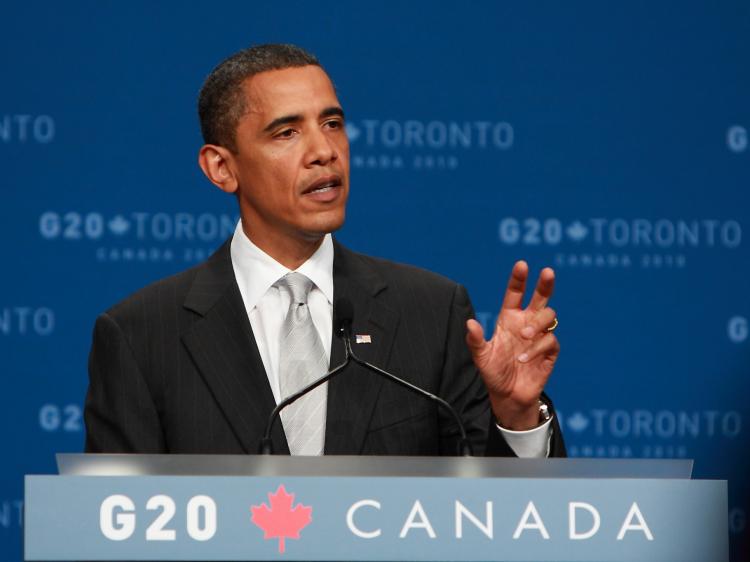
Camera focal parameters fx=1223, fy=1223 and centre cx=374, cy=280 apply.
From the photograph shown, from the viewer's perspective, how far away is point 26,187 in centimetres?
→ 337

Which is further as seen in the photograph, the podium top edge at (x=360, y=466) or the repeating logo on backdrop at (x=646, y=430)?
the repeating logo on backdrop at (x=646, y=430)

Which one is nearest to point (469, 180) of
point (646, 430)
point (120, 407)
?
point (646, 430)

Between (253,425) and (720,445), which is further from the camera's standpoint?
(720,445)

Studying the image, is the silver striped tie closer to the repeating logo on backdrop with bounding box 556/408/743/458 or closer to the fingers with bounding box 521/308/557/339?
the fingers with bounding box 521/308/557/339

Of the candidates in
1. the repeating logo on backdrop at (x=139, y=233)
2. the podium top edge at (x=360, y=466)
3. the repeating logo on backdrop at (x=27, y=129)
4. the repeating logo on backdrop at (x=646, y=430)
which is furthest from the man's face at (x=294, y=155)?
the repeating logo on backdrop at (x=646, y=430)

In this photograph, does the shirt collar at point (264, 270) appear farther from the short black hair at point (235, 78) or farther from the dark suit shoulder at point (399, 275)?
the short black hair at point (235, 78)

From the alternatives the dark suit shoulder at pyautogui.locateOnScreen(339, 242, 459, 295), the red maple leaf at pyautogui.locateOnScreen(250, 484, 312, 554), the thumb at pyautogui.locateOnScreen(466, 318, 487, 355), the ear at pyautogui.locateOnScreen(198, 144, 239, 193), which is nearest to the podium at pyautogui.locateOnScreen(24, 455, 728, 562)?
the red maple leaf at pyautogui.locateOnScreen(250, 484, 312, 554)

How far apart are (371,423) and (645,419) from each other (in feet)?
4.86

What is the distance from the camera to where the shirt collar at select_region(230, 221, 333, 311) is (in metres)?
2.35

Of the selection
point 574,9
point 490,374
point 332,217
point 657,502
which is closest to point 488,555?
point 657,502

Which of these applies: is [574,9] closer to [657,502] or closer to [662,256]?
[662,256]

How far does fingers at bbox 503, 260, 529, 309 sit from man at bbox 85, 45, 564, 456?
10.4 inches

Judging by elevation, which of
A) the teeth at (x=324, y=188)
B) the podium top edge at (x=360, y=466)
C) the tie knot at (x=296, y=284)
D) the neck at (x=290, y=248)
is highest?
the teeth at (x=324, y=188)

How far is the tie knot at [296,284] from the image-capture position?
2.33m
